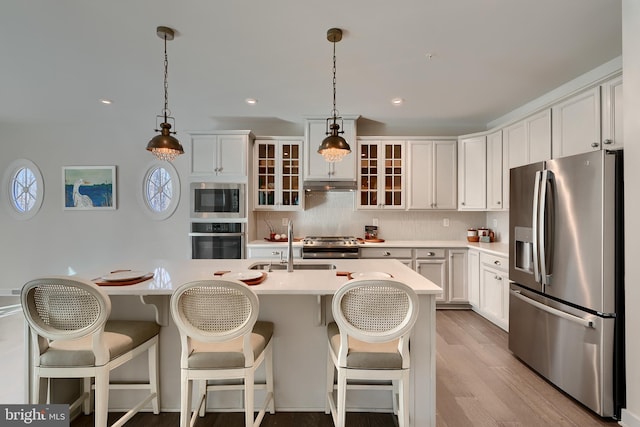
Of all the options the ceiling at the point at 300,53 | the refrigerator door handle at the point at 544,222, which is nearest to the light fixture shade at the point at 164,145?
the ceiling at the point at 300,53

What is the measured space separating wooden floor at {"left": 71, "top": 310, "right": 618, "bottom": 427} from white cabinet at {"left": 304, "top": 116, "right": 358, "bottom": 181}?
2.39 m

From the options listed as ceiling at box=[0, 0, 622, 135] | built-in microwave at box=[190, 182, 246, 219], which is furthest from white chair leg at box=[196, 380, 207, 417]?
ceiling at box=[0, 0, 622, 135]

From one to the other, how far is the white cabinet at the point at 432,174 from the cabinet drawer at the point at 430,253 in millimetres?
647

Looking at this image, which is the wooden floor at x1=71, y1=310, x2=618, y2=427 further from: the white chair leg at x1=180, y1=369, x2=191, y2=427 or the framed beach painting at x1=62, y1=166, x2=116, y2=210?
the framed beach painting at x1=62, y1=166, x2=116, y2=210

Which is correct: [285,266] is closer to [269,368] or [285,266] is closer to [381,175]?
[269,368]

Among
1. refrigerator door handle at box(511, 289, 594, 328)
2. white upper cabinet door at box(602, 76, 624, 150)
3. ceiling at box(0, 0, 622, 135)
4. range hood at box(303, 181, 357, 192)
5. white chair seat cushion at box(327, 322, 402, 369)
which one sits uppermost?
ceiling at box(0, 0, 622, 135)

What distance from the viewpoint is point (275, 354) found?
2061mm

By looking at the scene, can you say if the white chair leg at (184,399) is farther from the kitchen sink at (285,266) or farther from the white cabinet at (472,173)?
the white cabinet at (472,173)

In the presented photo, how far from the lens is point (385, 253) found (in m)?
4.00

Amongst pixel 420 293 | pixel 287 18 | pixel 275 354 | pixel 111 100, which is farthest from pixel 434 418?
pixel 111 100

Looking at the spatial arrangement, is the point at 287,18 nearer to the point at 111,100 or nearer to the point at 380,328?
the point at 380,328

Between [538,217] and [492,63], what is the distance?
1390 mm

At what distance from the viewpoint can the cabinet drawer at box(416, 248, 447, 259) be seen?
Result: 3998mm

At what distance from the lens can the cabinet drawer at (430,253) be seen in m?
4.00
